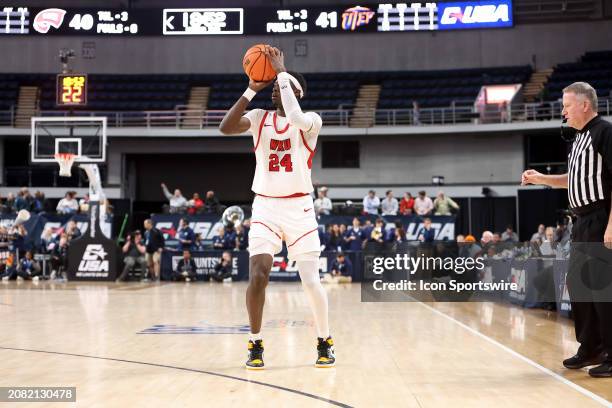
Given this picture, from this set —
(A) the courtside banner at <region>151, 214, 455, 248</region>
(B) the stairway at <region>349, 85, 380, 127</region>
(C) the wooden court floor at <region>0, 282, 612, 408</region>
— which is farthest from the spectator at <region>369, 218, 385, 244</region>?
(B) the stairway at <region>349, 85, 380, 127</region>

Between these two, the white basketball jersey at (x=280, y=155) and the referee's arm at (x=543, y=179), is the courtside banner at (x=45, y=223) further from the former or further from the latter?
the referee's arm at (x=543, y=179)

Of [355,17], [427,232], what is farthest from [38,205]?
[355,17]

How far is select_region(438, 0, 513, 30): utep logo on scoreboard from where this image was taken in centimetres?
2878

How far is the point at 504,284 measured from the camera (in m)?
11.9

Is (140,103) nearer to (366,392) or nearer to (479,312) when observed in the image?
(479,312)

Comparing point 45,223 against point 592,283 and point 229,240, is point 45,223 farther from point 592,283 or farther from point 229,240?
point 592,283

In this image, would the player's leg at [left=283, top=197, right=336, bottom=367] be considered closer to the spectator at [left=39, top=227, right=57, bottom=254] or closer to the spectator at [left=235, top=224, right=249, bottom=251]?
the spectator at [left=235, top=224, right=249, bottom=251]

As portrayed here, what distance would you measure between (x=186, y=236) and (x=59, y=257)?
351 cm

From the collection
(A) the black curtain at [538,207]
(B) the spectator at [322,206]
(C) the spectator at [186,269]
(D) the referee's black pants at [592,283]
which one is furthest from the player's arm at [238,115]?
(A) the black curtain at [538,207]

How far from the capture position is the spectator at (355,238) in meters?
18.8

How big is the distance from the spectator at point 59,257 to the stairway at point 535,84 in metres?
18.4

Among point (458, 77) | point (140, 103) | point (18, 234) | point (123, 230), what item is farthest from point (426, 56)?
point (18, 234)

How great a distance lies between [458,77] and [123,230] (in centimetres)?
1484

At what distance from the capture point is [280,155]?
5137 millimetres
